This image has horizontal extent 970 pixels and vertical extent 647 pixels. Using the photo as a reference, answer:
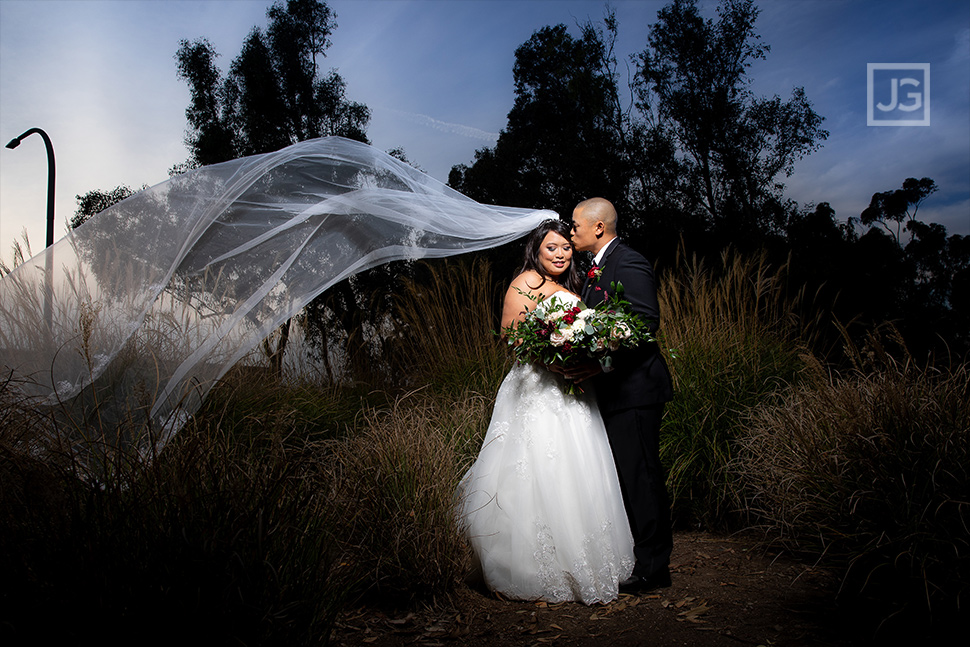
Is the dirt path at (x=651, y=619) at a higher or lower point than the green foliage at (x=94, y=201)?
lower

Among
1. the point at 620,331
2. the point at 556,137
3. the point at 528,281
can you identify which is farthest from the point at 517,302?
the point at 556,137

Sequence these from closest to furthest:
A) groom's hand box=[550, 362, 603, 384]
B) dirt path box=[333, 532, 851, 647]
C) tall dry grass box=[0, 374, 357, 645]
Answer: tall dry grass box=[0, 374, 357, 645], dirt path box=[333, 532, 851, 647], groom's hand box=[550, 362, 603, 384]

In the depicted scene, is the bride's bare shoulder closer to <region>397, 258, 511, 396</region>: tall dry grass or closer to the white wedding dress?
the white wedding dress

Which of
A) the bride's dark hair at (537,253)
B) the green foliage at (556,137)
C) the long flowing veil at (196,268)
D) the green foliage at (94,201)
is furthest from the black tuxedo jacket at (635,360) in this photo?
the green foliage at (94,201)

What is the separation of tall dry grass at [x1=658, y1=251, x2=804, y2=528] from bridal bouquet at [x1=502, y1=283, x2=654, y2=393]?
1.23 m

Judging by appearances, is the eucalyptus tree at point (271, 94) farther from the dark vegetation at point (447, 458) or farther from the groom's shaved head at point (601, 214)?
the groom's shaved head at point (601, 214)

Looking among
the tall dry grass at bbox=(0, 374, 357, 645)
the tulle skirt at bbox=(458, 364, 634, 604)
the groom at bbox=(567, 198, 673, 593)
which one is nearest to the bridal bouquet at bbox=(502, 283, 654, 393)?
the groom at bbox=(567, 198, 673, 593)

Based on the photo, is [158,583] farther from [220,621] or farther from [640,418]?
[640,418]

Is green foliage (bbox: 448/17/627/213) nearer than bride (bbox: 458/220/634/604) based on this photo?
No

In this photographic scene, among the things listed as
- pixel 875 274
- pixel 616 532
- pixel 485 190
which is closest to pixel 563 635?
pixel 616 532

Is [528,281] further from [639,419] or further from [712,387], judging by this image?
[712,387]

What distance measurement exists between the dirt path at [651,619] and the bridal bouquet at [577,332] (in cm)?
110

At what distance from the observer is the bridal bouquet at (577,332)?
9.94 ft

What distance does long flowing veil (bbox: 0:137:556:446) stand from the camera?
2969 millimetres
